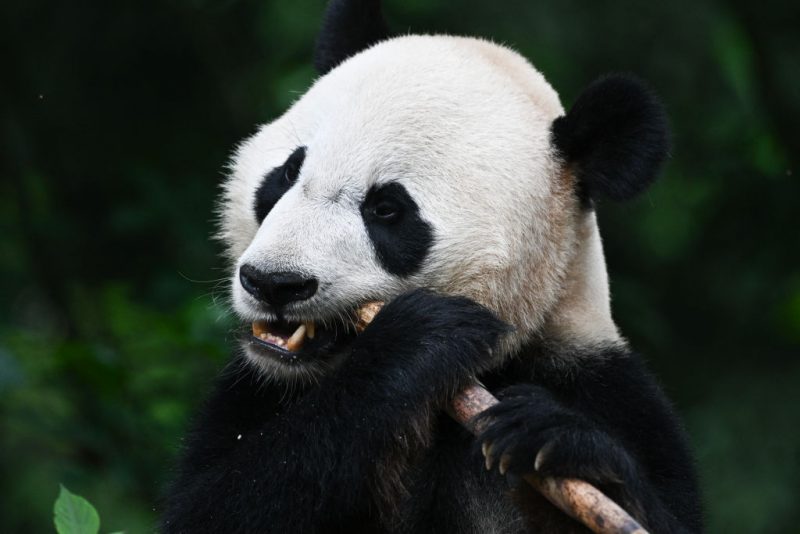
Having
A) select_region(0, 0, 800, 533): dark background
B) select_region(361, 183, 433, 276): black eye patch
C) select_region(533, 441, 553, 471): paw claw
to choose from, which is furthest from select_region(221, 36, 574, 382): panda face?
select_region(0, 0, 800, 533): dark background

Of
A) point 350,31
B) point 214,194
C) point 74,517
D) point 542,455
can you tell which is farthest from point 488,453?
point 214,194

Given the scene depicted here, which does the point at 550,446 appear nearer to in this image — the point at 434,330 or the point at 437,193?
the point at 434,330

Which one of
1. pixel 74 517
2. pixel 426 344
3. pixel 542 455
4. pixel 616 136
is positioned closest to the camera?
pixel 74 517

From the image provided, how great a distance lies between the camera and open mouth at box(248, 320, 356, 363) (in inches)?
144

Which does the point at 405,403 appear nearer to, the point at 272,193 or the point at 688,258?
the point at 272,193

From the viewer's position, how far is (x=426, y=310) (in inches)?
144

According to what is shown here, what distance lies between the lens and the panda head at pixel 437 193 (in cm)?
366

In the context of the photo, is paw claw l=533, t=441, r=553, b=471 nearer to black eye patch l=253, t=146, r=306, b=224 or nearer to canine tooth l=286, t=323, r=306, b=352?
canine tooth l=286, t=323, r=306, b=352

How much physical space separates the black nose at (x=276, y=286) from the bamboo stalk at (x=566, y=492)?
0.28m

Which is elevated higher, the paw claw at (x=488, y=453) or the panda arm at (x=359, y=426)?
the paw claw at (x=488, y=453)

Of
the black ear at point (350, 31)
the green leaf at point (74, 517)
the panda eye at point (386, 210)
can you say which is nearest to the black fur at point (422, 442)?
the panda eye at point (386, 210)

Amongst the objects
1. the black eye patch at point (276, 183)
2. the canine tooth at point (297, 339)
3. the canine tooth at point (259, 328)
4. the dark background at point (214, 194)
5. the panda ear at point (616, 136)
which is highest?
the panda ear at point (616, 136)

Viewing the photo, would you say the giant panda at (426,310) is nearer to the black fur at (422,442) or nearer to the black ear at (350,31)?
the black fur at (422,442)

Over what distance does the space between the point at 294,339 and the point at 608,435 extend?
3.16 feet
